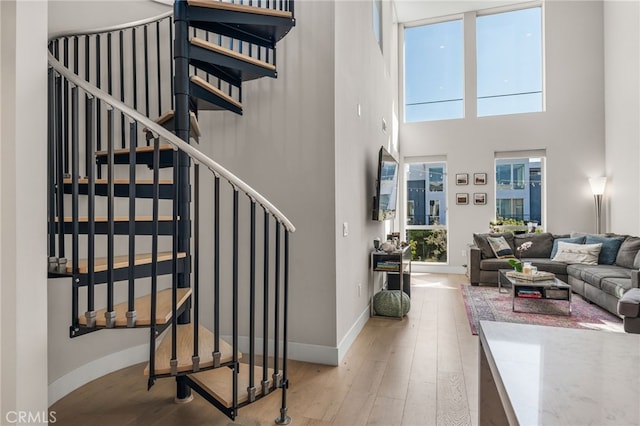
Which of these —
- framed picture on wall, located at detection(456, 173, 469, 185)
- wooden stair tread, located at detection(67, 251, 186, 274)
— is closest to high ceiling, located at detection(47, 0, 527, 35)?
wooden stair tread, located at detection(67, 251, 186, 274)

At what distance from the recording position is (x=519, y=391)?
61 centimetres

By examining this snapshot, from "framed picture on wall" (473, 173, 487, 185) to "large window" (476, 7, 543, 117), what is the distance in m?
1.22

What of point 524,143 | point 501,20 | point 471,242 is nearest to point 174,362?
point 471,242

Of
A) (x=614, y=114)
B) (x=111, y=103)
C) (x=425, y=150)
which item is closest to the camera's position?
(x=111, y=103)

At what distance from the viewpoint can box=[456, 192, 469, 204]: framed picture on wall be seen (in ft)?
23.0

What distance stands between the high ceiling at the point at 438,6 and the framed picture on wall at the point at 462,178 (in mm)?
3266

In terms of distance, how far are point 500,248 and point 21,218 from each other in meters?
6.01

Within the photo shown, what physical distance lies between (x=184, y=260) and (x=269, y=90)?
160 centimetres

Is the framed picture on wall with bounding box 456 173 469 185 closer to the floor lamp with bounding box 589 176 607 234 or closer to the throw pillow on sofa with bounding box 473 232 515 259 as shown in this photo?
the throw pillow on sofa with bounding box 473 232 515 259

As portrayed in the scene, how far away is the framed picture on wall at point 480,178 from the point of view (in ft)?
22.7

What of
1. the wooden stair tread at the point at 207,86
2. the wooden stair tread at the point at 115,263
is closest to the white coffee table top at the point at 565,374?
the wooden stair tread at the point at 115,263

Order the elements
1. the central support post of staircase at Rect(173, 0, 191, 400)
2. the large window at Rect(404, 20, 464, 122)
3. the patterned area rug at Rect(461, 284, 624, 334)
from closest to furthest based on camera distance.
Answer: the central support post of staircase at Rect(173, 0, 191, 400)
the patterned area rug at Rect(461, 284, 624, 334)
the large window at Rect(404, 20, 464, 122)

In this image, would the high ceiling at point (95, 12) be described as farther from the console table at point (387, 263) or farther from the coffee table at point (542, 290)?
the coffee table at point (542, 290)

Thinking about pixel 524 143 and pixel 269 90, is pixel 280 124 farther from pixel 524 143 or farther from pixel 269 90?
pixel 524 143
